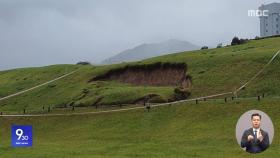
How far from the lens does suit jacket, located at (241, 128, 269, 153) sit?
57.2ft

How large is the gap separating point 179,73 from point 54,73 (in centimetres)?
2889

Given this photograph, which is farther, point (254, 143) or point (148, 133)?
point (148, 133)

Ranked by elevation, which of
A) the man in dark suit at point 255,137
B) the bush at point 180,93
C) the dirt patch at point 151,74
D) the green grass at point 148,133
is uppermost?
the dirt patch at point 151,74

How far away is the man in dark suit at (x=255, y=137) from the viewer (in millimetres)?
17438

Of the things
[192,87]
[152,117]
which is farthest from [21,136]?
[192,87]

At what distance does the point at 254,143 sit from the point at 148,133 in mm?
28943

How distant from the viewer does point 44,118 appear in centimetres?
6028

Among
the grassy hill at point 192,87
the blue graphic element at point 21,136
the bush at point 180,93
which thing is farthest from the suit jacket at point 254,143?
the bush at point 180,93

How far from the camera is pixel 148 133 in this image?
151ft

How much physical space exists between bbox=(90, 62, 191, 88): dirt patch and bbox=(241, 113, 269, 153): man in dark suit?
51920 mm

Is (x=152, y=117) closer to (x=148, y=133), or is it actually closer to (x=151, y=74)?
(x=148, y=133)

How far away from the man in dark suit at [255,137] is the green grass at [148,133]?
14.2 meters

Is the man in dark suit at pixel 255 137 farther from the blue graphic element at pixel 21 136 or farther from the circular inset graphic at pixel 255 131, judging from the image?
the blue graphic element at pixel 21 136

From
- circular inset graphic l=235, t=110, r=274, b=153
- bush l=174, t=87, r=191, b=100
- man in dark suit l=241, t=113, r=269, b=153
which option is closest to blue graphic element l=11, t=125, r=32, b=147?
circular inset graphic l=235, t=110, r=274, b=153
